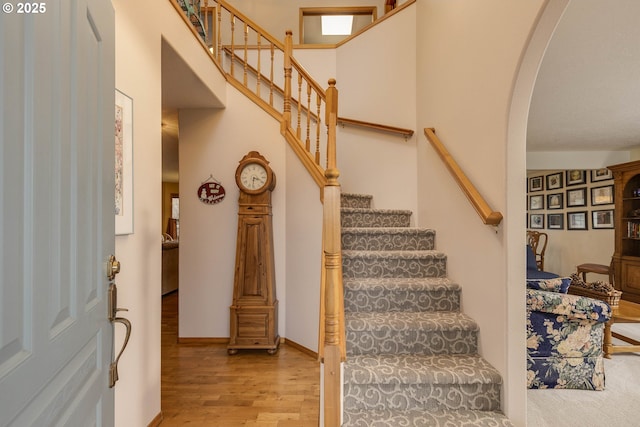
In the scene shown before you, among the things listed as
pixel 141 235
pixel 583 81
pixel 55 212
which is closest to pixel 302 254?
pixel 141 235

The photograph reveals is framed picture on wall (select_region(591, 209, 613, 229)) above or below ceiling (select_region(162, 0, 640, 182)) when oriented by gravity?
below

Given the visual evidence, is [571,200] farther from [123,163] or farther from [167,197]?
[167,197]

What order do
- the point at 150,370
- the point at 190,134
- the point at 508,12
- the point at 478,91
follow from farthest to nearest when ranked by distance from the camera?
the point at 190,134 → the point at 478,91 → the point at 150,370 → the point at 508,12

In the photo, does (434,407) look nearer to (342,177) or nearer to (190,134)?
(342,177)

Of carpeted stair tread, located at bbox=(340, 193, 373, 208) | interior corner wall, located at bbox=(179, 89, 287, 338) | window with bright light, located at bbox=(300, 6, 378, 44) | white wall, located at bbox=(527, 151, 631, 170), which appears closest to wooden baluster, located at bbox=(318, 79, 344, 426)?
carpeted stair tread, located at bbox=(340, 193, 373, 208)

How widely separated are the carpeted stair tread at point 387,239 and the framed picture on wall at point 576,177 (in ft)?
17.9

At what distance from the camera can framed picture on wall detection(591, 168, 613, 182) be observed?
6056 mm

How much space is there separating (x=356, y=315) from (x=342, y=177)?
2.13 m

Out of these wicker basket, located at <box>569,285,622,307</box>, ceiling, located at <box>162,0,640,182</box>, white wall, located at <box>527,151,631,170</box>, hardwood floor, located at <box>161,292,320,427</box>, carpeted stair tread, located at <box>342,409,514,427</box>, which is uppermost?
ceiling, located at <box>162,0,640,182</box>

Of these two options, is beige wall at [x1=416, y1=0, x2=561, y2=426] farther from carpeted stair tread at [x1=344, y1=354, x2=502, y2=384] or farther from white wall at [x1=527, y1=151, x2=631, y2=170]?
white wall at [x1=527, y1=151, x2=631, y2=170]

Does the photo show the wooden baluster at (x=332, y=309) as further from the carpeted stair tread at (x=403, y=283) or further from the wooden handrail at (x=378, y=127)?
the wooden handrail at (x=378, y=127)

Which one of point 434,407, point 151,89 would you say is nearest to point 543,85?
point 434,407

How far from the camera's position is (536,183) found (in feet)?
25.5

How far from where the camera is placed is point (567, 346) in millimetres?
2537
